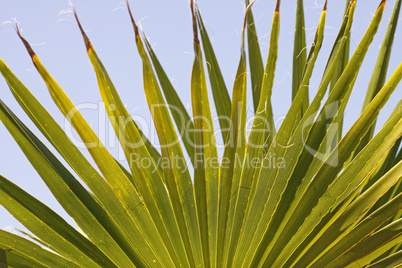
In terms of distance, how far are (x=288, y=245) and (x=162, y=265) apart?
38 cm

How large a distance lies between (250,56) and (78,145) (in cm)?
100

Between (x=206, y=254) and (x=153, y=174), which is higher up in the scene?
(x=153, y=174)

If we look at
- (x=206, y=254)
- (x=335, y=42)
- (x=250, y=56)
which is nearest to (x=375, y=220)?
(x=206, y=254)

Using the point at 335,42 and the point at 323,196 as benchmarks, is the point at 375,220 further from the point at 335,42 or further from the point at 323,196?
the point at 335,42

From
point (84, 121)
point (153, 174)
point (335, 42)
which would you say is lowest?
point (153, 174)

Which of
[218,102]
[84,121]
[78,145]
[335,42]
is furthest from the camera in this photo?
[218,102]

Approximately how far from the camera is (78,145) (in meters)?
1.19

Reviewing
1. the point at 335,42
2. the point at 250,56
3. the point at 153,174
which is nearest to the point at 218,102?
the point at 250,56

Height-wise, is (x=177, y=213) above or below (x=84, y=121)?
below

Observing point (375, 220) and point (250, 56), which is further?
point (250, 56)

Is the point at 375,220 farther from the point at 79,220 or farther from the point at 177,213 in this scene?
the point at 79,220

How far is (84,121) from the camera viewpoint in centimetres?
109

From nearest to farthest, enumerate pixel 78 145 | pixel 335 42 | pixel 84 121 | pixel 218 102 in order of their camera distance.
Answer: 1. pixel 84 121
2. pixel 78 145
3. pixel 335 42
4. pixel 218 102

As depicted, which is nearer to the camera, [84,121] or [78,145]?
[84,121]
